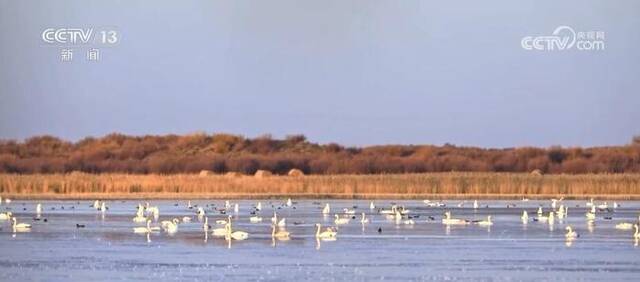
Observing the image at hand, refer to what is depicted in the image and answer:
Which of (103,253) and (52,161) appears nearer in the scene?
(103,253)

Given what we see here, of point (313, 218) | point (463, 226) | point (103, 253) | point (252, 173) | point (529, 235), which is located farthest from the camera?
point (252, 173)

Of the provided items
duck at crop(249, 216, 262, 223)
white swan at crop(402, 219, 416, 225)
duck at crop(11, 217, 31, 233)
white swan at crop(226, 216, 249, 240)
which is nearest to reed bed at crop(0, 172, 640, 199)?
duck at crop(249, 216, 262, 223)

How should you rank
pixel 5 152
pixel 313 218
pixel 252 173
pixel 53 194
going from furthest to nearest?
pixel 5 152
pixel 252 173
pixel 53 194
pixel 313 218

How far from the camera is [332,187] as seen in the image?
153ft

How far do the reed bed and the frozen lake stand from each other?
39.7 feet

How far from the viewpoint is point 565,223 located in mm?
29766

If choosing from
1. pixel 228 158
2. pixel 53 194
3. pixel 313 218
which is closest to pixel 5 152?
pixel 228 158

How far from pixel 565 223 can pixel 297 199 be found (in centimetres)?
1565

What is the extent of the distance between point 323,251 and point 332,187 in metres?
24.8

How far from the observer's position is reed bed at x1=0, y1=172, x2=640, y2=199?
44.8 metres

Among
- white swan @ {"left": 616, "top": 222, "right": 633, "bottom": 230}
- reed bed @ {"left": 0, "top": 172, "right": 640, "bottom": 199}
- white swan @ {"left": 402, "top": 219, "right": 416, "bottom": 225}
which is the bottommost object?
white swan @ {"left": 616, "top": 222, "right": 633, "bottom": 230}

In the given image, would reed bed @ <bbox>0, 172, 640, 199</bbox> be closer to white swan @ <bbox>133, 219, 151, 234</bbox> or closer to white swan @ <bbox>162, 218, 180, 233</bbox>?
white swan @ <bbox>162, 218, 180, 233</bbox>

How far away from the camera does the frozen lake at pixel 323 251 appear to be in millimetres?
18484

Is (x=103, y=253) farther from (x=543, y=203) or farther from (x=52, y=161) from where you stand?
(x=52, y=161)
